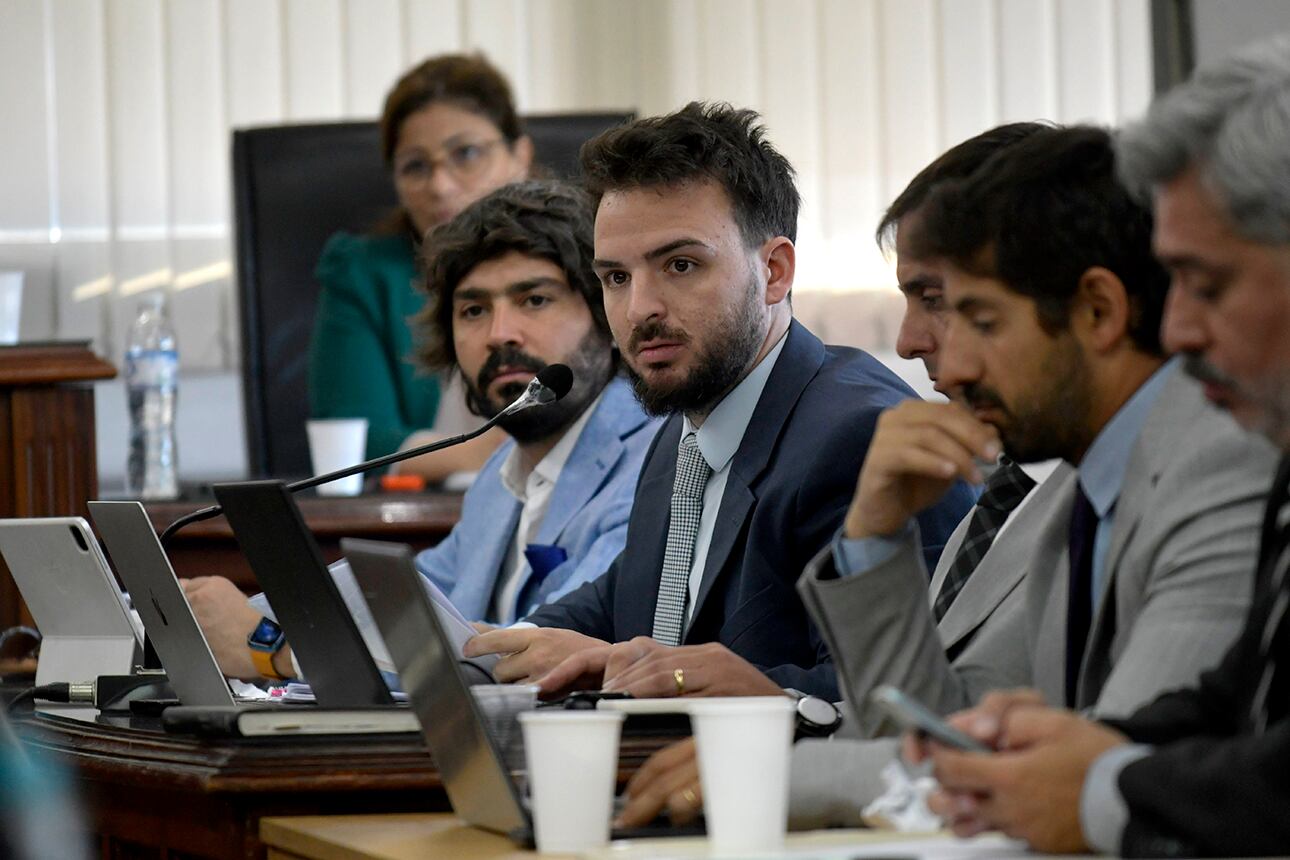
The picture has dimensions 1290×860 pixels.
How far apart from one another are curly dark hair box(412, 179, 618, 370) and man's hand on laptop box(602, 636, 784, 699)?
3.95 feet

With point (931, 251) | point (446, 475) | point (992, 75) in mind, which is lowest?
point (446, 475)

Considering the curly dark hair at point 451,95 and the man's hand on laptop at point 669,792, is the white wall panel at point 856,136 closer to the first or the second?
the curly dark hair at point 451,95

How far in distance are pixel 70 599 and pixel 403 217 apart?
1991mm

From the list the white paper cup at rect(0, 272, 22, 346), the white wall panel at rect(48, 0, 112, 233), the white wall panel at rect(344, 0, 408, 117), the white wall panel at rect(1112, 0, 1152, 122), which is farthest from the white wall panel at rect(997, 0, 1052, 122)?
the white paper cup at rect(0, 272, 22, 346)

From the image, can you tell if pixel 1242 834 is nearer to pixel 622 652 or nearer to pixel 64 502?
pixel 622 652

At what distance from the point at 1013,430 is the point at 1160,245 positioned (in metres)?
0.26

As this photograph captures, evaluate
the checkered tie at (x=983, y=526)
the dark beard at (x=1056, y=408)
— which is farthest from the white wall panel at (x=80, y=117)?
the dark beard at (x=1056, y=408)

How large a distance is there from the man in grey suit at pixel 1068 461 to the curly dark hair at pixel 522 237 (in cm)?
136

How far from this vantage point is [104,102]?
453 centimetres

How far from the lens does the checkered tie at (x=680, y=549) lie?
2094mm

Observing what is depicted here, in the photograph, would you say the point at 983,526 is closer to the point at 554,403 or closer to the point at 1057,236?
the point at 1057,236

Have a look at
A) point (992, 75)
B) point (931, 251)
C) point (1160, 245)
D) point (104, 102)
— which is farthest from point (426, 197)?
point (1160, 245)

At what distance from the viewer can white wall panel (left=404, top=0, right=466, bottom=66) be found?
466cm

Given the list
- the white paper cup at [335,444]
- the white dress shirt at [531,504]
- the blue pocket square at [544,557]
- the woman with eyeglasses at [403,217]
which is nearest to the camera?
the blue pocket square at [544,557]
